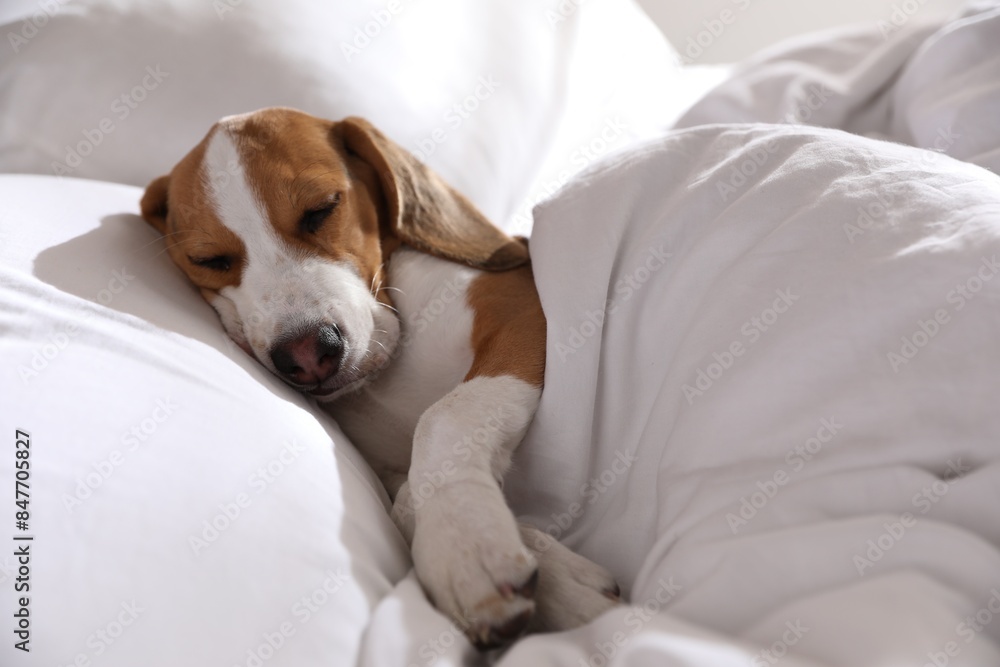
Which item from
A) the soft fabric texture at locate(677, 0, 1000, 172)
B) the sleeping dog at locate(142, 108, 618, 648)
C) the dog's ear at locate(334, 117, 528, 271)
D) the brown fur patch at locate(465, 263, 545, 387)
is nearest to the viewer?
the sleeping dog at locate(142, 108, 618, 648)

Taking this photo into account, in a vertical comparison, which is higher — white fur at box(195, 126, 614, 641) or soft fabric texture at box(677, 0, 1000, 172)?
soft fabric texture at box(677, 0, 1000, 172)

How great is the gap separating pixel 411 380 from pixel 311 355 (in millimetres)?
249

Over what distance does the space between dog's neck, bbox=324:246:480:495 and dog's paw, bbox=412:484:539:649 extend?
451mm

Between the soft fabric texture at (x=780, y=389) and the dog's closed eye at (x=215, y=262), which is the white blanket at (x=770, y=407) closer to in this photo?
the soft fabric texture at (x=780, y=389)

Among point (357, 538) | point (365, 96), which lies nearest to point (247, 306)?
point (357, 538)

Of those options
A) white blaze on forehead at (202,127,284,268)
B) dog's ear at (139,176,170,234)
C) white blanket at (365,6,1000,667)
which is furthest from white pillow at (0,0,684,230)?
→ white blanket at (365,6,1000,667)

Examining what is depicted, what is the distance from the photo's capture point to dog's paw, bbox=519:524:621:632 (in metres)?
0.96

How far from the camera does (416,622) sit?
854mm

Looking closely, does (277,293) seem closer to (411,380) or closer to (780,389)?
(411,380)

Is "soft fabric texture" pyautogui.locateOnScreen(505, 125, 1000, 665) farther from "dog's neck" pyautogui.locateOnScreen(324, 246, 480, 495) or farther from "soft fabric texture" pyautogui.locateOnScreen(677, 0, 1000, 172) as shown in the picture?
"soft fabric texture" pyautogui.locateOnScreen(677, 0, 1000, 172)

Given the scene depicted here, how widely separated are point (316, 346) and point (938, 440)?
87cm

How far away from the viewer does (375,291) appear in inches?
57.7

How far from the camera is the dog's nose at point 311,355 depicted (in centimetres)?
126

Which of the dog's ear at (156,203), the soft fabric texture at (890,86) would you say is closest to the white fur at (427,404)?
the dog's ear at (156,203)
